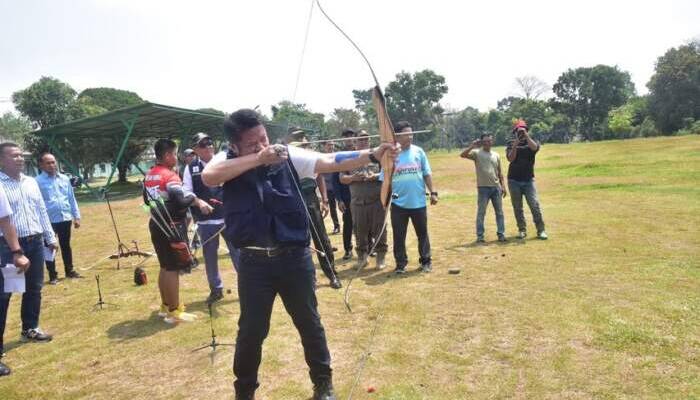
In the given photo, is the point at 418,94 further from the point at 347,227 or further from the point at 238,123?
the point at 238,123

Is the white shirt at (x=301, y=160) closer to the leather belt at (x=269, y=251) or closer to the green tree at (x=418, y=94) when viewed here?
the leather belt at (x=269, y=251)

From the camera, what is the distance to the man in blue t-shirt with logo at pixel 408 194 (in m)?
6.30

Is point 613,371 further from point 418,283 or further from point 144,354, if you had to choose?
point 144,354

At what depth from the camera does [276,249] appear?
2.93 metres

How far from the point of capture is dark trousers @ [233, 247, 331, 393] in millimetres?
2967

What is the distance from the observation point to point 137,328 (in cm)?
511

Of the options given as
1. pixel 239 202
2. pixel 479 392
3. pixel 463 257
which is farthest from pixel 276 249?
pixel 463 257

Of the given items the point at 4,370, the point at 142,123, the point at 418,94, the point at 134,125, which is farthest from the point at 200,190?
the point at 418,94

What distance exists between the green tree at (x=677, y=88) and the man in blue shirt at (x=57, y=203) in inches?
2198

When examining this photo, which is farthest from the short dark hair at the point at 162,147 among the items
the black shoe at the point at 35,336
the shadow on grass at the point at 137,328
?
the black shoe at the point at 35,336

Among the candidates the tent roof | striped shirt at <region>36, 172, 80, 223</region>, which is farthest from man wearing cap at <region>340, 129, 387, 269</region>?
the tent roof

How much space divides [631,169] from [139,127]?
85.7 feet

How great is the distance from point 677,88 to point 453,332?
57.8m

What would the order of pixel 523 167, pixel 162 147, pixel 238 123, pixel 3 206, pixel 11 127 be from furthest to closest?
1. pixel 11 127
2. pixel 523 167
3. pixel 162 147
4. pixel 3 206
5. pixel 238 123
